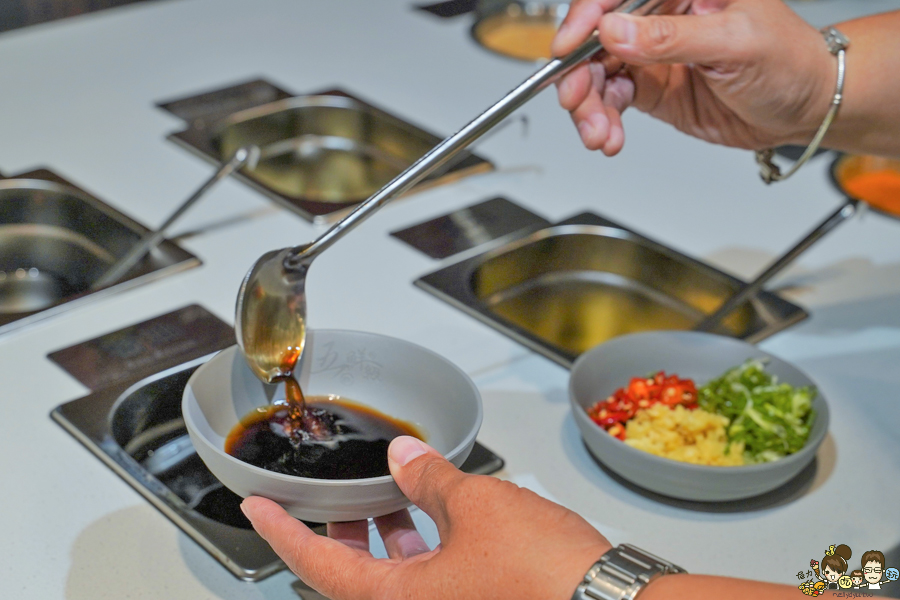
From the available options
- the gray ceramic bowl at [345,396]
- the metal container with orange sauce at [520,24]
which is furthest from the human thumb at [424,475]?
the metal container with orange sauce at [520,24]

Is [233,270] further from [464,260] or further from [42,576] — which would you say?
[42,576]

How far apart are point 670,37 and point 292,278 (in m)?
0.43

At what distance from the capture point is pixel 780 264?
1213mm

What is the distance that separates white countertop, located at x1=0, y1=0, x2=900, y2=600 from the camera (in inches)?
33.9

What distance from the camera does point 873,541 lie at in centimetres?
91

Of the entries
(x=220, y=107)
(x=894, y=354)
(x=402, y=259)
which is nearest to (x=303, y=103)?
(x=220, y=107)

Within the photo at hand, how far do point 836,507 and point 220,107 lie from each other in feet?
3.78

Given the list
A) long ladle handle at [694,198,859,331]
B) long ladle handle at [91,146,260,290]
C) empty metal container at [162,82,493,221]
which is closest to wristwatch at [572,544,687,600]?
long ladle handle at [694,198,859,331]

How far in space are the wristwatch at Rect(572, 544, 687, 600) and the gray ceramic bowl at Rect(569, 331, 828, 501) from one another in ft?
0.86

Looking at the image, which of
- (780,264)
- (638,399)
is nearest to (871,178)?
(780,264)

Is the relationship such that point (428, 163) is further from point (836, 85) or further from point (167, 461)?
point (836, 85)

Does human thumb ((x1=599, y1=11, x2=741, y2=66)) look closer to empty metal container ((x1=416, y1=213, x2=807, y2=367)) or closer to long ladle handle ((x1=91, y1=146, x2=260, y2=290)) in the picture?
empty metal container ((x1=416, y1=213, x2=807, y2=367))

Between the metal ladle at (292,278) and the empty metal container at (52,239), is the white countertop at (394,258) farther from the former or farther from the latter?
the metal ladle at (292,278)

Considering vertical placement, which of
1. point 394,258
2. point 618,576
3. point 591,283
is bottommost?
point 591,283
